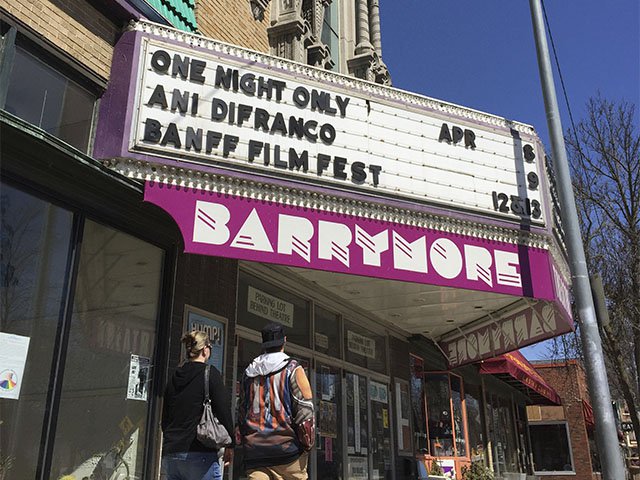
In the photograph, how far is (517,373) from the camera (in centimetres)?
1619

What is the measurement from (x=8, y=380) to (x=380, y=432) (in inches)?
290

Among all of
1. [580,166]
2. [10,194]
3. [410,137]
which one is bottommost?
[10,194]

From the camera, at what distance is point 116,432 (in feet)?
19.5

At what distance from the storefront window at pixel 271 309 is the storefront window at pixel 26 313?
286 cm

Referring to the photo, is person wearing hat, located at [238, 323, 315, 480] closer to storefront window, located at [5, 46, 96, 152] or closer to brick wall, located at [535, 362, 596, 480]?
storefront window, located at [5, 46, 96, 152]

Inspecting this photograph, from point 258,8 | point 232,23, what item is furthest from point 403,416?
point 258,8

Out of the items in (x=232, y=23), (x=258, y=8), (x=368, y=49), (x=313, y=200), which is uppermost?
(x=368, y=49)

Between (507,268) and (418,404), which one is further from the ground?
(507,268)

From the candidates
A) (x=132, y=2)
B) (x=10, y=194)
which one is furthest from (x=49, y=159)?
(x=132, y=2)

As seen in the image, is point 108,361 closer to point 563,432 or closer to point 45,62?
point 45,62

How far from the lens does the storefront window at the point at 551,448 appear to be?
26.3 metres

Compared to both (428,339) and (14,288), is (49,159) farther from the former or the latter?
(428,339)

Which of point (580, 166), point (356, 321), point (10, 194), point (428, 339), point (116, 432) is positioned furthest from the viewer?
point (580, 166)

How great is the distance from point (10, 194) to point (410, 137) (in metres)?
4.78
